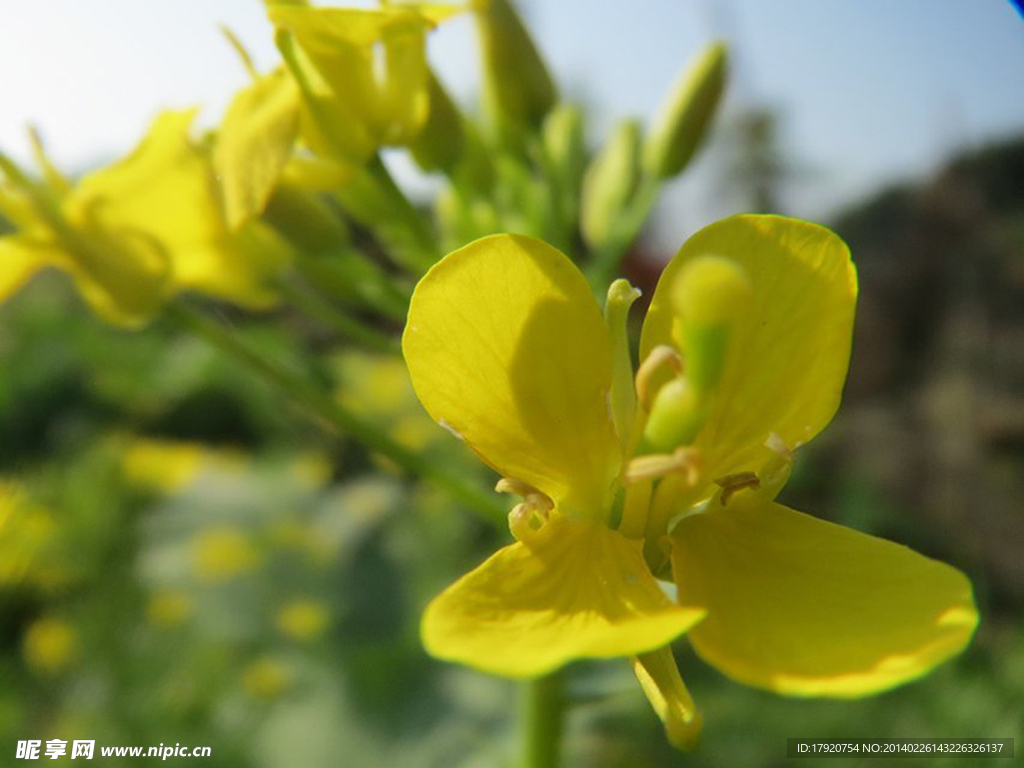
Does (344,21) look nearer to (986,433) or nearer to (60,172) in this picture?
(60,172)

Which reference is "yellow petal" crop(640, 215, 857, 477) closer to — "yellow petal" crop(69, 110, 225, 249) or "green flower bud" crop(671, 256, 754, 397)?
"green flower bud" crop(671, 256, 754, 397)

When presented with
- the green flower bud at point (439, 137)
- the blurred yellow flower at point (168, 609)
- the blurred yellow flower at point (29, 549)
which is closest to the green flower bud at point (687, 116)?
the green flower bud at point (439, 137)

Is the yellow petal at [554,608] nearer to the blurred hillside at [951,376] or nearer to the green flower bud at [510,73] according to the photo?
the green flower bud at [510,73]

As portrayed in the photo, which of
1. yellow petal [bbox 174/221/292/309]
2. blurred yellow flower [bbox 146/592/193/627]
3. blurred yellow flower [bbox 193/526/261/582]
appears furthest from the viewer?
blurred yellow flower [bbox 193/526/261/582]

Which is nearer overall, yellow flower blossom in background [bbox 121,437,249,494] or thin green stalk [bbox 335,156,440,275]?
thin green stalk [bbox 335,156,440,275]

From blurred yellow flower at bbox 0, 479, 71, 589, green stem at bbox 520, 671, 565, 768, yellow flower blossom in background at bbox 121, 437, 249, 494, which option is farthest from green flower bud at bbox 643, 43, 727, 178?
yellow flower blossom in background at bbox 121, 437, 249, 494

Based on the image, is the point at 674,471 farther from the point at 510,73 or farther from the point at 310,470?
the point at 310,470

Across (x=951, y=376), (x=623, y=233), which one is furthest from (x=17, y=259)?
(x=951, y=376)

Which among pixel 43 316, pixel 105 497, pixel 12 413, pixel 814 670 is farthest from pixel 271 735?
pixel 43 316
